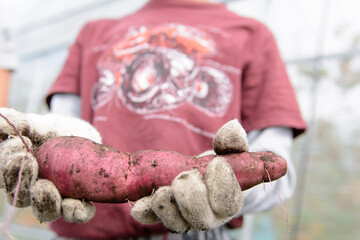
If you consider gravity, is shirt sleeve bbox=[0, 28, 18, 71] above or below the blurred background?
above

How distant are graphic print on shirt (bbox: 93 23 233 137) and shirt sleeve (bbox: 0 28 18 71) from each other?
0.28m

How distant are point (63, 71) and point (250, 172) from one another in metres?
0.71

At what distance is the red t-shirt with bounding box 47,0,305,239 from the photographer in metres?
0.74

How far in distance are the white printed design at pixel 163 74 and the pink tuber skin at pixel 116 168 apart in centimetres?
27

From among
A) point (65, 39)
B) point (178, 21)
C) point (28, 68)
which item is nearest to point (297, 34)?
point (178, 21)

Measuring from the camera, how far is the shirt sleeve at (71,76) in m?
0.92

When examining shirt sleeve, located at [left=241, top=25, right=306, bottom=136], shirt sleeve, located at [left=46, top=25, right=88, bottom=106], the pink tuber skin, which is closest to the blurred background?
shirt sleeve, located at [left=241, top=25, right=306, bottom=136]

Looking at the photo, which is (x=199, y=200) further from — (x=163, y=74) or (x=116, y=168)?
(x=163, y=74)

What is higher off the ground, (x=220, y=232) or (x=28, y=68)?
(x=220, y=232)

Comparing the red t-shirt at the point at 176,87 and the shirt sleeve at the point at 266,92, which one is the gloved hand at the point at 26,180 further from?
the shirt sleeve at the point at 266,92

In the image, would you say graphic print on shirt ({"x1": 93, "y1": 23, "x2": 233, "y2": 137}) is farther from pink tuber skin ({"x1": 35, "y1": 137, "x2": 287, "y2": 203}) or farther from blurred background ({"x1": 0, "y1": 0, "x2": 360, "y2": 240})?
blurred background ({"x1": 0, "y1": 0, "x2": 360, "y2": 240})

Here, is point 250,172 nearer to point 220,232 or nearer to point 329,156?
point 220,232

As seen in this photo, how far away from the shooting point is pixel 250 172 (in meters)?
0.48

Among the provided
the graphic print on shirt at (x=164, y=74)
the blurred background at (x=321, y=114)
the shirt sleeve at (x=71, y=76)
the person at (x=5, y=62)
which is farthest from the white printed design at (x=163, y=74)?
the blurred background at (x=321, y=114)
